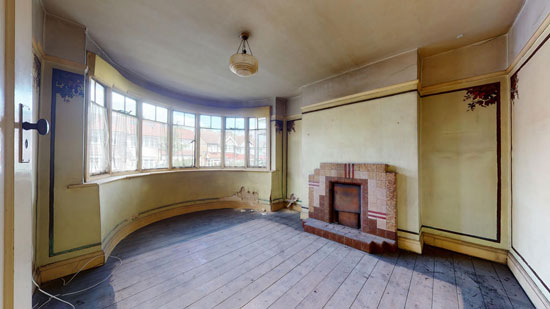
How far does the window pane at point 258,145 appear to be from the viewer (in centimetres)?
499

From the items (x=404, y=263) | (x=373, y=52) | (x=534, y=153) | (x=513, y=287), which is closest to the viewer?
(x=534, y=153)

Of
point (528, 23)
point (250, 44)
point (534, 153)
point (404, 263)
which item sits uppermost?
point (250, 44)

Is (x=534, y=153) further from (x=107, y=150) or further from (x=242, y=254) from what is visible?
(x=107, y=150)

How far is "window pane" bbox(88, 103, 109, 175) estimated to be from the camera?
2.47 meters

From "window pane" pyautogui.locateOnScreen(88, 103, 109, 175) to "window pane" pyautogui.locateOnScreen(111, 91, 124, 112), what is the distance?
231mm

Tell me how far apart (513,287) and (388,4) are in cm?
305

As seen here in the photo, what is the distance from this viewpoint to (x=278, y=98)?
4793 mm

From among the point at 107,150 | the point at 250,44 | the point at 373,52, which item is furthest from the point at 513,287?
the point at 107,150

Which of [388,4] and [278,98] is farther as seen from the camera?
[278,98]

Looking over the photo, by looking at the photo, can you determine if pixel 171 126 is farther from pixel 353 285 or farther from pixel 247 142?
pixel 353 285

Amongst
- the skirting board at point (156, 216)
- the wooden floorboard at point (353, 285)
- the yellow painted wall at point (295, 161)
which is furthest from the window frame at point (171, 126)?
the wooden floorboard at point (353, 285)

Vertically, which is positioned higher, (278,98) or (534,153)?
(278,98)

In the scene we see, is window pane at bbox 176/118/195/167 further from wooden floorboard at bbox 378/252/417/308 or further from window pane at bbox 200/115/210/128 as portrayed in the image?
wooden floorboard at bbox 378/252/417/308

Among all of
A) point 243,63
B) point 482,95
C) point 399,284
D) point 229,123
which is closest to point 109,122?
point 243,63
